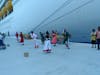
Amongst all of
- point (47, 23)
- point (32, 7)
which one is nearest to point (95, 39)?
point (47, 23)

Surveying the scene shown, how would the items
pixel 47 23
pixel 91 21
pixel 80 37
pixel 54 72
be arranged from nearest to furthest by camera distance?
pixel 54 72 → pixel 91 21 → pixel 80 37 → pixel 47 23

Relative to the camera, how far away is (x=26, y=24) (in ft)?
76.7

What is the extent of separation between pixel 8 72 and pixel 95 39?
19.3ft

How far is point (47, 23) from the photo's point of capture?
19344 mm

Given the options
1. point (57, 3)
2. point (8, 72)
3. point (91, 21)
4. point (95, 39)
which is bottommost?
point (8, 72)

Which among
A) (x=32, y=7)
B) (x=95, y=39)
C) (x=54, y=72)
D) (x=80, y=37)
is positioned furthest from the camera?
(x=32, y=7)

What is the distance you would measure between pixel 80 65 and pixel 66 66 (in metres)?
0.47

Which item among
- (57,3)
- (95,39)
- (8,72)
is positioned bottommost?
(8,72)

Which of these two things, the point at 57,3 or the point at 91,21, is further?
the point at 57,3

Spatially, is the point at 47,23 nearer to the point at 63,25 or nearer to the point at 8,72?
the point at 63,25

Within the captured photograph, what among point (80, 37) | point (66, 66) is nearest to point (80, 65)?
point (66, 66)

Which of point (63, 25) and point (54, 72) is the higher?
point (63, 25)

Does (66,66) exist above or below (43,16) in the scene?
below

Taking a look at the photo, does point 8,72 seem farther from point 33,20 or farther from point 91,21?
point 33,20
